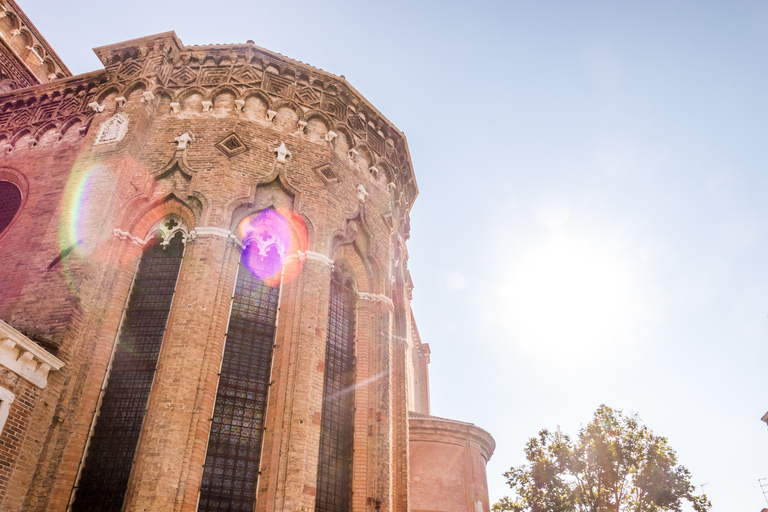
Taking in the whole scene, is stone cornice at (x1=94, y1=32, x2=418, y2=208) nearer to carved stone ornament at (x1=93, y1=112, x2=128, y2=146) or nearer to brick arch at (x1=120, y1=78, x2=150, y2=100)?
brick arch at (x1=120, y1=78, x2=150, y2=100)

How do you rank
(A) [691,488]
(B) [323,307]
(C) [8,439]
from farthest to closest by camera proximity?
(A) [691,488]
(B) [323,307]
(C) [8,439]

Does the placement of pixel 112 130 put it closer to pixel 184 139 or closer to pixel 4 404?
pixel 184 139

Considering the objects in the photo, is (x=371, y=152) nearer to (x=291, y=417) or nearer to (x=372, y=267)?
(x=372, y=267)

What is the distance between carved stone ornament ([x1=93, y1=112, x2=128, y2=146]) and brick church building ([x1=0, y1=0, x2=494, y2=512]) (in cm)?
6

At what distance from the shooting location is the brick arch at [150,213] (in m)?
12.2

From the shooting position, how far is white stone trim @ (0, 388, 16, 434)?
8.55 m

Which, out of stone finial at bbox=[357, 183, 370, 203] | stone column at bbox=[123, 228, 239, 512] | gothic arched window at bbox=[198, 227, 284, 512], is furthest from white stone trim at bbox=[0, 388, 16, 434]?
stone finial at bbox=[357, 183, 370, 203]

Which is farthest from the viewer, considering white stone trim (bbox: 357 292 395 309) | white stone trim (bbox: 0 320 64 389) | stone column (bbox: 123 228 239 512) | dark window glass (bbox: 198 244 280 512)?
white stone trim (bbox: 357 292 395 309)

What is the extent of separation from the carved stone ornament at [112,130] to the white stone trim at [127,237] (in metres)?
2.51

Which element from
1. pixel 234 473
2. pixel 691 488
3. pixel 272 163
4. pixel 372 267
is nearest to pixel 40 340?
pixel 234 473

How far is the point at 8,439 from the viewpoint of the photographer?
341 inches

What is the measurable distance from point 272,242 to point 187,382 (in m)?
3.94

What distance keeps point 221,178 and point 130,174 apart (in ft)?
6.75

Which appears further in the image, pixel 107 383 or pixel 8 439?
pixel 107 383
